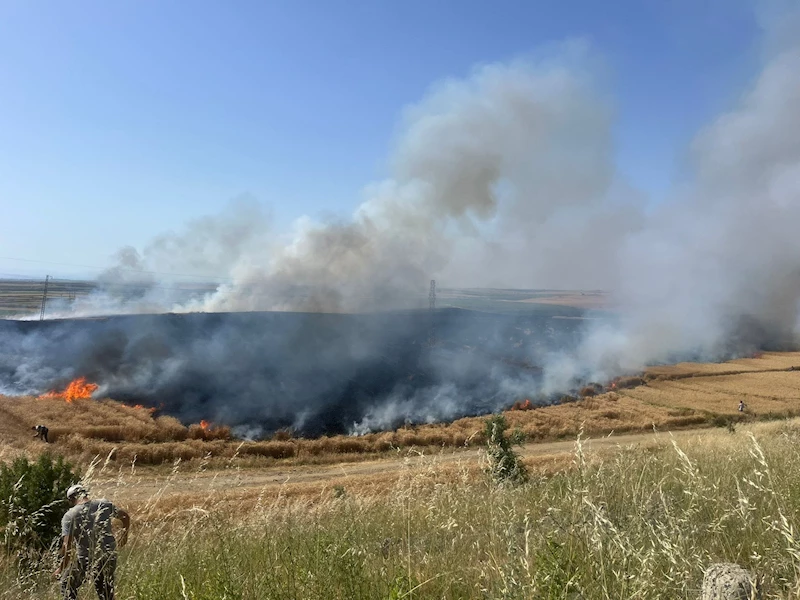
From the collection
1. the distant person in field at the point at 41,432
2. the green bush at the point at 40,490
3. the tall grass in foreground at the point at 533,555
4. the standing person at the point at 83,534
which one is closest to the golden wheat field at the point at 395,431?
the distant person in field at the point at 41,432

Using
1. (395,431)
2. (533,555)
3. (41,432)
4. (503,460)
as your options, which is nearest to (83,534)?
(533,555)

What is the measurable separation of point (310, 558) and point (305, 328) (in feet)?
202

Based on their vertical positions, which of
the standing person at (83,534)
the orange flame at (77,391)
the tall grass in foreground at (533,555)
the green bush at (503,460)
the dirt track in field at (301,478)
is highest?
the tall grass in foreground at (533,555)

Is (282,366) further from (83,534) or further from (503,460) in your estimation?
(83,534)

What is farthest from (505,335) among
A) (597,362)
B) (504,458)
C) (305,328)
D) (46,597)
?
(46,597)

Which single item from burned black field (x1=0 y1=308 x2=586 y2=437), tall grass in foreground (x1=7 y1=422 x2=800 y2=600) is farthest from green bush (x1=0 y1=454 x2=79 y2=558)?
burned black field (x1=0 y1=308 x2=586 y2=437)

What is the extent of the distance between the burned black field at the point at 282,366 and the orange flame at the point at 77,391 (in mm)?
1084

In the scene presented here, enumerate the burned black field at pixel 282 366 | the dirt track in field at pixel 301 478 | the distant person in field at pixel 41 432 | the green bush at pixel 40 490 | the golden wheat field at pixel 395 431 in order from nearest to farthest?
the green bush at pixel 40 490
the dirt track in field at pixel 301 478
the distant person in field at pixel 41 432
the golden wheat field at pixel 395 431
the burned black field at pixel 282 366

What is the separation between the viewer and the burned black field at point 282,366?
4153cm

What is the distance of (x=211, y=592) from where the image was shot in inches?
114

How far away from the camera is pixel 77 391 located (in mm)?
38594

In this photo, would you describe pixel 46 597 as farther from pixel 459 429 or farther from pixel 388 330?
pixel 388 330

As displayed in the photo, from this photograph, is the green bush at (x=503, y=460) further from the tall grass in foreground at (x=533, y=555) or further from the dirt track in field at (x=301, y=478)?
the tall grass in foreground at (x=533, y=555)

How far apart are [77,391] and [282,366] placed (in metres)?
18.8
